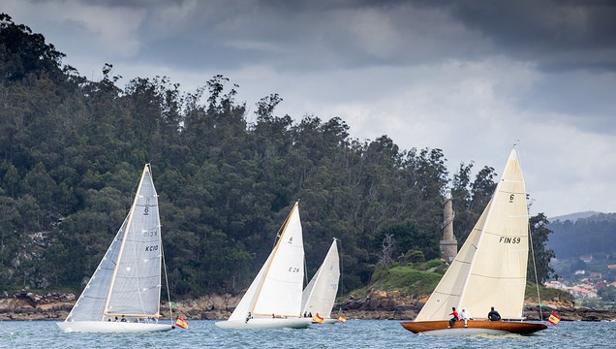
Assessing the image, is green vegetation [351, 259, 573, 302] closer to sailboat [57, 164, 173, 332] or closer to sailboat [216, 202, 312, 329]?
sailboat [216, 202, 312, 329]

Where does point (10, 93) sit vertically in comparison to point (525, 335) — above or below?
above

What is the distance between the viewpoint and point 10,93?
532ft

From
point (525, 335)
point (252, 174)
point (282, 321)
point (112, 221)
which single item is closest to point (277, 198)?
point (252, 174)

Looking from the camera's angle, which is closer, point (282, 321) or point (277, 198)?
point (282, 321)

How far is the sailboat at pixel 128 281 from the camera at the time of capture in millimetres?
66062

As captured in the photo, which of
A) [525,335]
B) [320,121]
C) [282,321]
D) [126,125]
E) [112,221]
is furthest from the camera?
[320,121]

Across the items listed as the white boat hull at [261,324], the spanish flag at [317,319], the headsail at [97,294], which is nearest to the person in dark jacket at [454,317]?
Answer: the white boat hull at [261,324]

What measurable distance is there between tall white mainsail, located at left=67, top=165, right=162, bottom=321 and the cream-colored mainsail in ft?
56.2

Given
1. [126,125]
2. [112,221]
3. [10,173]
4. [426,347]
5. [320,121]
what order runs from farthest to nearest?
[320,121] → [126,125] → [10,173] → [112,221] → [426,347]

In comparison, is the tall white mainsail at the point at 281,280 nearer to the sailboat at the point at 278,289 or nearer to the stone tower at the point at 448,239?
the sailboat at the point at 278,289

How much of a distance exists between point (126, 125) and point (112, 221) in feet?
104

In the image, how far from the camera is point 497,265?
58781 millimetres

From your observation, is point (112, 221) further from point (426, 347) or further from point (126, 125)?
point (426, 347)

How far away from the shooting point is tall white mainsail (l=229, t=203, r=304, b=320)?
7256 cm
